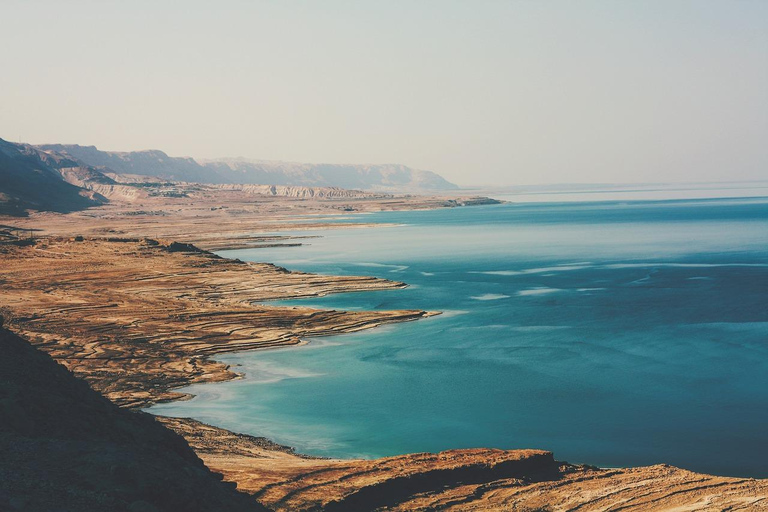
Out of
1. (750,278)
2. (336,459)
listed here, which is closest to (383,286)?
(750,278)

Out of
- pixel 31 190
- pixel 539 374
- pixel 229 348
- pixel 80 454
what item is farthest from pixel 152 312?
pixel 31 190

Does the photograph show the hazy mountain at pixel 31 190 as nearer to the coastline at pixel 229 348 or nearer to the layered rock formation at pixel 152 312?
the coastline at pixel 229 348

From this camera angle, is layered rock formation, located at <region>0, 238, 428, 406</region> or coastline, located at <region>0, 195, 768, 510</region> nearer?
coastline, located at <region>0, 195, 768, 510</region>

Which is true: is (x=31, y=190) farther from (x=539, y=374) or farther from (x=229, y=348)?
(x=539, y=374)

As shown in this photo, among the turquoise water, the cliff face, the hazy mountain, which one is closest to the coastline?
the turquoise water

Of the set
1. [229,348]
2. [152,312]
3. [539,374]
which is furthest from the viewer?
[152,312]

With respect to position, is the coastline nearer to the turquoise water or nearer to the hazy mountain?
the turquoise water

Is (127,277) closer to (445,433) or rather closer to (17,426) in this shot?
(445,433)
